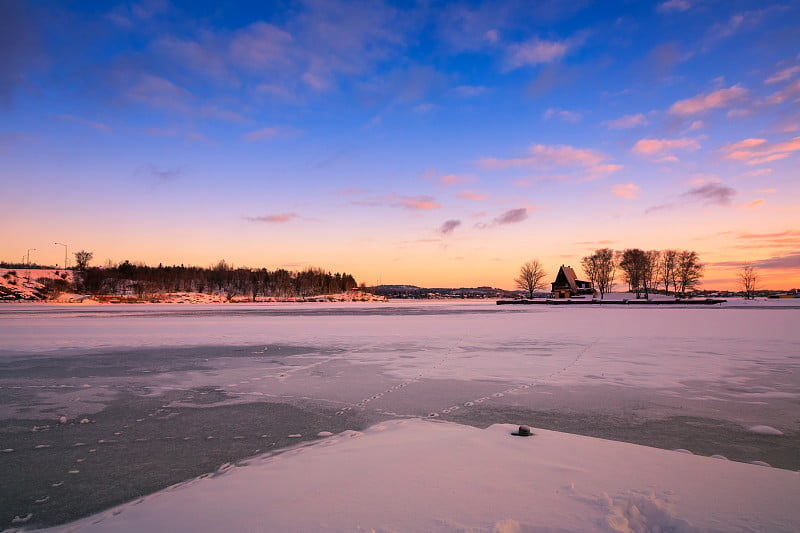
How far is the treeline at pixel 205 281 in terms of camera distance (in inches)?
4702

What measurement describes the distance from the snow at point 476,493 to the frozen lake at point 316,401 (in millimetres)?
604

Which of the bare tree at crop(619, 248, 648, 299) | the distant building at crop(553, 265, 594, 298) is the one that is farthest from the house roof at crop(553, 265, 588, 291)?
the bare tree at crop(619, 248, 648, 299)

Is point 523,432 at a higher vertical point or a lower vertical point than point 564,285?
lower

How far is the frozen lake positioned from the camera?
13.1ft

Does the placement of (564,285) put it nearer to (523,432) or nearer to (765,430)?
(765,430)

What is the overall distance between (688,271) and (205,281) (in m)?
131

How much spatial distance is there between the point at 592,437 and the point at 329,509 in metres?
2.89

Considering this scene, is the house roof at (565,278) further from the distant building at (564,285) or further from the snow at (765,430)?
the snow at (765,430)

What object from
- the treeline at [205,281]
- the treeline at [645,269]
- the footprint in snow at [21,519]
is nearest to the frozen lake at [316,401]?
the footprint in snow at [21,519]

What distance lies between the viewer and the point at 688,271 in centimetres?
8250

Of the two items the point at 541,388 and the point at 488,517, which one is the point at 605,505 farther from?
the point at 541,388

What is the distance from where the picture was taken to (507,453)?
150 inches

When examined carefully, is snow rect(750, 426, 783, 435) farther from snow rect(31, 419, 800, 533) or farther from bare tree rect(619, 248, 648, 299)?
bare tree rect(619, 248, 648, 299)

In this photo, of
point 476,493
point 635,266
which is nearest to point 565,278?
point 635,266
